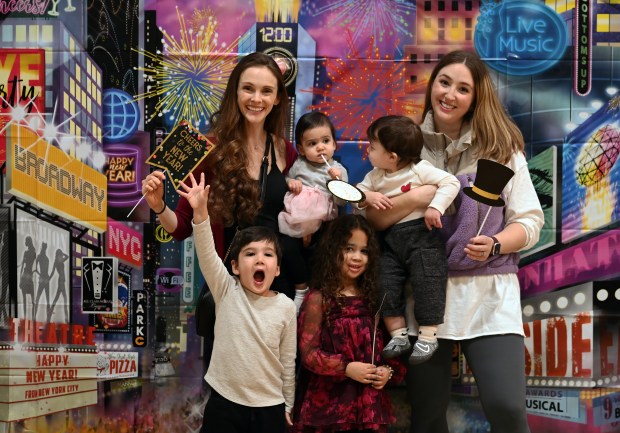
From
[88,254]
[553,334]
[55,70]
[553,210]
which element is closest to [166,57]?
[55,70]

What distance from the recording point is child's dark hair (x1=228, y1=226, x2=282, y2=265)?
2.26 m

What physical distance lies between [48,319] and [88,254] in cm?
35

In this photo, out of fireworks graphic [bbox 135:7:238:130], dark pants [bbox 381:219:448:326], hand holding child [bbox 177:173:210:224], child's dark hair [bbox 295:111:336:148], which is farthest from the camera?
fireworks graphic [bbox 135:7:238:130]

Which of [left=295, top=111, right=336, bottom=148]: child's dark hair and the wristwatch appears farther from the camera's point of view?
[left=295, top=111, right=336, bottom=148]: child's dark hair

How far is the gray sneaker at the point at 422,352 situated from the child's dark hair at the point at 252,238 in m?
0.60

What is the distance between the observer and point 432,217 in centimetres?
226

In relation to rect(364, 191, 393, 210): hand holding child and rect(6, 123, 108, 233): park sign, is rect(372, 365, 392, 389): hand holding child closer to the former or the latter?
rect(364, 191, 393, 210): hand holding child

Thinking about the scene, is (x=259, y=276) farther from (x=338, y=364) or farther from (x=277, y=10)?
(x=277, y=10)

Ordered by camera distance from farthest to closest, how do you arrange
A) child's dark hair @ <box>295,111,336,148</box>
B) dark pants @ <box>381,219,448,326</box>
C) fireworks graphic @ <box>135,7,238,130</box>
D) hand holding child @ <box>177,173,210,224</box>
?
fireworks graphic @ <box>135,7,238,130</box>, child's dark hair @ <box>295,111,336,148</box>, dark pants @ <box>381,219,448,326</box>, hand holding child @ <box>177,173,210,224</box>

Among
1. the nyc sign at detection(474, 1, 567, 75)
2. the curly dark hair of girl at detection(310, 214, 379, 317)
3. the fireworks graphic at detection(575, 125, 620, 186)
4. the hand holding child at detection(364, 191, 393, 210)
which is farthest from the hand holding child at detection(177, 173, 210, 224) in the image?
the fireworks graphic at detection(575, 125, 620, 186)

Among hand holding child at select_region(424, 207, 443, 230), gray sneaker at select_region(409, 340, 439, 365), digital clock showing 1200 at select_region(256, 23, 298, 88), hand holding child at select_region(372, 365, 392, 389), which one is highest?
digital clock showing 1200 at select_region(256, 23, 298, 88)

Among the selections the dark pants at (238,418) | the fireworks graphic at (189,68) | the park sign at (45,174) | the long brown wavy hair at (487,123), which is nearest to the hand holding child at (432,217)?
the long brown wavy hair at (487,123)

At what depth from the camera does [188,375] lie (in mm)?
2910

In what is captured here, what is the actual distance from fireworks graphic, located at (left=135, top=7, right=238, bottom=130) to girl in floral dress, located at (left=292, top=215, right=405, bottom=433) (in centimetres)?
97
